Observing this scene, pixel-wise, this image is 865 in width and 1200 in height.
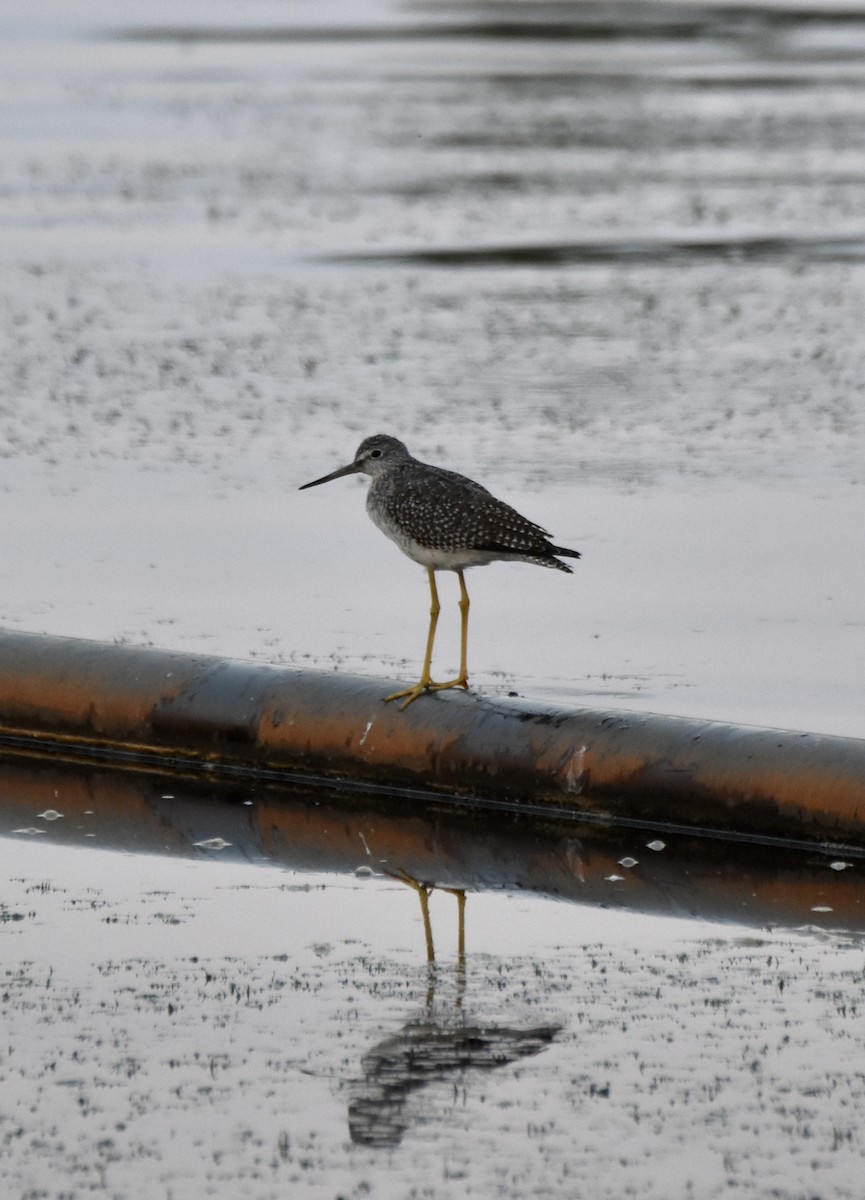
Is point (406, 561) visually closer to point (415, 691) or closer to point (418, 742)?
point (415, 691)

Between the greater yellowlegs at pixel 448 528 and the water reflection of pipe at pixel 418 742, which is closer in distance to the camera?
the water reflection of pipe at pixel 418 742

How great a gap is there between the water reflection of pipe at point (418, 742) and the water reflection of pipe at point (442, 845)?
98 mm

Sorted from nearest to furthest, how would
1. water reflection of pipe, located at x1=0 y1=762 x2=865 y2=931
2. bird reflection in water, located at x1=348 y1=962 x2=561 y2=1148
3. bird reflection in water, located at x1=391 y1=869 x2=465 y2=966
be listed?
1. bird reflection in water, located at x1=348 y1=962 x2=561 y2=1148
2. bird reflection in water, located at x1=391 y1=869 x2=465 y2=966
3. water reflection of pipe, located at x1=0 y1=762 x2=865 y2=931

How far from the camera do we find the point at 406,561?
35.7 feet

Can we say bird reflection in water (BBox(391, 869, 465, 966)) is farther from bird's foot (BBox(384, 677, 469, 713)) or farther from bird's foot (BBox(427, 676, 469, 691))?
bird's foot (BBox(427, 676, 469, 691))

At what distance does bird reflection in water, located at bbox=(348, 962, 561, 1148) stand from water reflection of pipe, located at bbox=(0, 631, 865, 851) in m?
1.57

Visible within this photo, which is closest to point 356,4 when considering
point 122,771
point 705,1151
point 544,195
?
point 544,195


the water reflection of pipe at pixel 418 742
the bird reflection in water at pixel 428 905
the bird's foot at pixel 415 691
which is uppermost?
the bird's foot at pixel 415 691

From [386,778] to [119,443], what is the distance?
5919mm

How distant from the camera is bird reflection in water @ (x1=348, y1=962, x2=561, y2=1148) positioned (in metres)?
4.99

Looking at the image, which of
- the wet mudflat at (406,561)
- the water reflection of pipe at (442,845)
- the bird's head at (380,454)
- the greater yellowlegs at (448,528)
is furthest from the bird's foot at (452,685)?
the bird's head at (380,454)

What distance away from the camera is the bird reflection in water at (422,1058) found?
4.99m

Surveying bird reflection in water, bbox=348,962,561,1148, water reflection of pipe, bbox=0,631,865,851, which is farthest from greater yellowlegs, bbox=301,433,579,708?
bird reflection in water, bbox=348,962,561,1148

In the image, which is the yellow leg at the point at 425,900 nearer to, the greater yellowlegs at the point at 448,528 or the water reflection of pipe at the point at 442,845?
the water reflection of pipe at the point at 442,845
